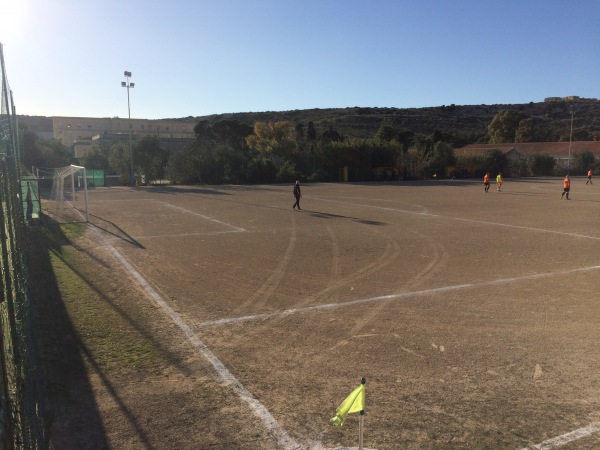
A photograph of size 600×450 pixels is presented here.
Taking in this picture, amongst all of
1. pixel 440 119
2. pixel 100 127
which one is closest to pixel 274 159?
pixel 100 127

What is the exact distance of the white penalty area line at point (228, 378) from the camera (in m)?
4.25

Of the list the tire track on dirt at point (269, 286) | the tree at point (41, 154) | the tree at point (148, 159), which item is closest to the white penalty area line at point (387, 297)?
the tire track on dirt at point (269, 286)

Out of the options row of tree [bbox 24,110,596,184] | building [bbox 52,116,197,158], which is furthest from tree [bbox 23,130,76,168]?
building [bbox 52,116,197,158]

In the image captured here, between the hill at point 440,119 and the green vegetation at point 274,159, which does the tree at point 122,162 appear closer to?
the green vegetation at point 274,159

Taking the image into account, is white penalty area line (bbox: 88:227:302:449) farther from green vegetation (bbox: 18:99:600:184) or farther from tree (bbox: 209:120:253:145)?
tree (bbox: 209:120:253:145)

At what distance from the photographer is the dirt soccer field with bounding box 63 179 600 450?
4.45 metres

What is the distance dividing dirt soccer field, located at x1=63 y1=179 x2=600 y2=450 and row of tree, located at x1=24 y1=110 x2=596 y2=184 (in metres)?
33.0

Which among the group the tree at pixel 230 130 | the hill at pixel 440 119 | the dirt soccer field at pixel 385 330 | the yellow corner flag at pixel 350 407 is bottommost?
the dirt soccer field at pixel 385 330

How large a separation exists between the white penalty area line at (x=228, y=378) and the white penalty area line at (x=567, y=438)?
6.99 feet

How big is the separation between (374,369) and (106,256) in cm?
880

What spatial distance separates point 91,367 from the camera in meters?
5.65

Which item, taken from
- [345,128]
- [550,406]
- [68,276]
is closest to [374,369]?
[550,406]

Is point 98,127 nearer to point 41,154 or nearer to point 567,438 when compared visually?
point 41,154

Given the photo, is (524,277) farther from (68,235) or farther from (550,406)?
(68,235)
